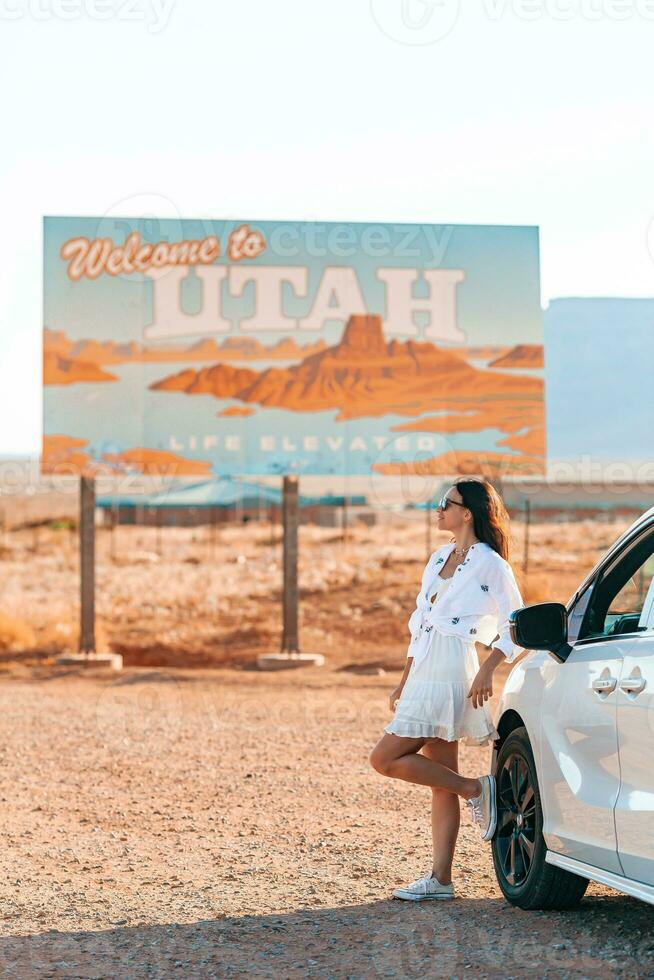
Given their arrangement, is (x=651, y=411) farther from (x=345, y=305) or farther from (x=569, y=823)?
(x=569, y=823)

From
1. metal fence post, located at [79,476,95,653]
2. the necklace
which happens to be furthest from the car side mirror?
metal fence post, located at [79,476,95,653]

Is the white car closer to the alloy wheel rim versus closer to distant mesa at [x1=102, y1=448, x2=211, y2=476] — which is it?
the alloy wheel rim

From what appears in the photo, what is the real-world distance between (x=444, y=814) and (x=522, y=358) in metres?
16.2

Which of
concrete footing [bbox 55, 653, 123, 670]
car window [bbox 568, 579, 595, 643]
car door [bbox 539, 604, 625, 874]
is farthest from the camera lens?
concrete footing [bbox 55, 653, 123, 670]

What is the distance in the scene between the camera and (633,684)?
189 inches

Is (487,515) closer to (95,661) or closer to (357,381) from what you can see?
(95,661)

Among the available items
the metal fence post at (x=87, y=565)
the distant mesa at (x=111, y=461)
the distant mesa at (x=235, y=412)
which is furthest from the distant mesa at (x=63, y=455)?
the distant mesa at (x=235, y=412)

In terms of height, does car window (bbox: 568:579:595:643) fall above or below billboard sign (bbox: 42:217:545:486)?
below

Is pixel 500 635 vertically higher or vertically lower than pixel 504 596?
lower

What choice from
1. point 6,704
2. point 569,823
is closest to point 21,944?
point 569,823

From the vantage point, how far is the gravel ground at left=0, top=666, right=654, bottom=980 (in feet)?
17.8

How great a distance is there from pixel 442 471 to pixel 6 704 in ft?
26.7

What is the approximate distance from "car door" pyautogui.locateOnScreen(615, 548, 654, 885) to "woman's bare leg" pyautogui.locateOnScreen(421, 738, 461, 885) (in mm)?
1439

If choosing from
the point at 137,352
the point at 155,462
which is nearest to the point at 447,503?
the point at 155,462
